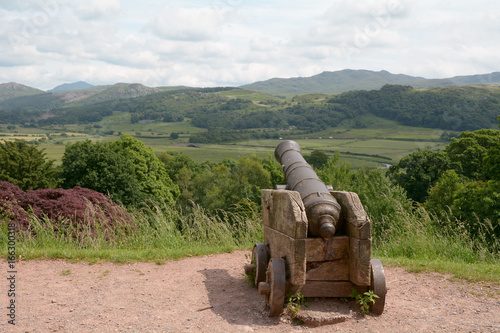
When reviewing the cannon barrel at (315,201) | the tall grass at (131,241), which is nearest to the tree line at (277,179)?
the tall grass at (131,241)

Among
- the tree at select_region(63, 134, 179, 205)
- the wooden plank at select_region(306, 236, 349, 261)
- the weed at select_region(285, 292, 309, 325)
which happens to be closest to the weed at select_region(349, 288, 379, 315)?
the wooden plank at select_region(306, 236, 349, 261)

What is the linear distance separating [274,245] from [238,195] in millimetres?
36444

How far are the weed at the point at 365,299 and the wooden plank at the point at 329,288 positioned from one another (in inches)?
2.0

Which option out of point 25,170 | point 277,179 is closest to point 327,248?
point 25,170

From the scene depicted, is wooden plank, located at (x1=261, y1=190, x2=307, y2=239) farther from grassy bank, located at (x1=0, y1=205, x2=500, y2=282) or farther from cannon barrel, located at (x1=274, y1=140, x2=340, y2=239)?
grassy bank, located at (x1=0, y1=205, x2=500, y2=282)

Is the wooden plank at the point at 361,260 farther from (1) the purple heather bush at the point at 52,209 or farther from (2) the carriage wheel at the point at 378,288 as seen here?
(1) the purple heather bush at the point at 52,209

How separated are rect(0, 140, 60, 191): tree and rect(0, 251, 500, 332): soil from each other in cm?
1570

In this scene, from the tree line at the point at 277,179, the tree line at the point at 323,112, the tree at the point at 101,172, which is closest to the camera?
the tree line at the point at 277,179

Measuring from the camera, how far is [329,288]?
557 cm

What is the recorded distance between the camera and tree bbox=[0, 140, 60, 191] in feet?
69.1

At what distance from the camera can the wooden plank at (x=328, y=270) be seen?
18.0 ft

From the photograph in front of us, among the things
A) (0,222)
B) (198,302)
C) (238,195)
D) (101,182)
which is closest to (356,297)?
(198,302)

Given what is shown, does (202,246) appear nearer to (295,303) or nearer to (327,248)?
(295,303)

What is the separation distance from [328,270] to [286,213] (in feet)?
3.11
